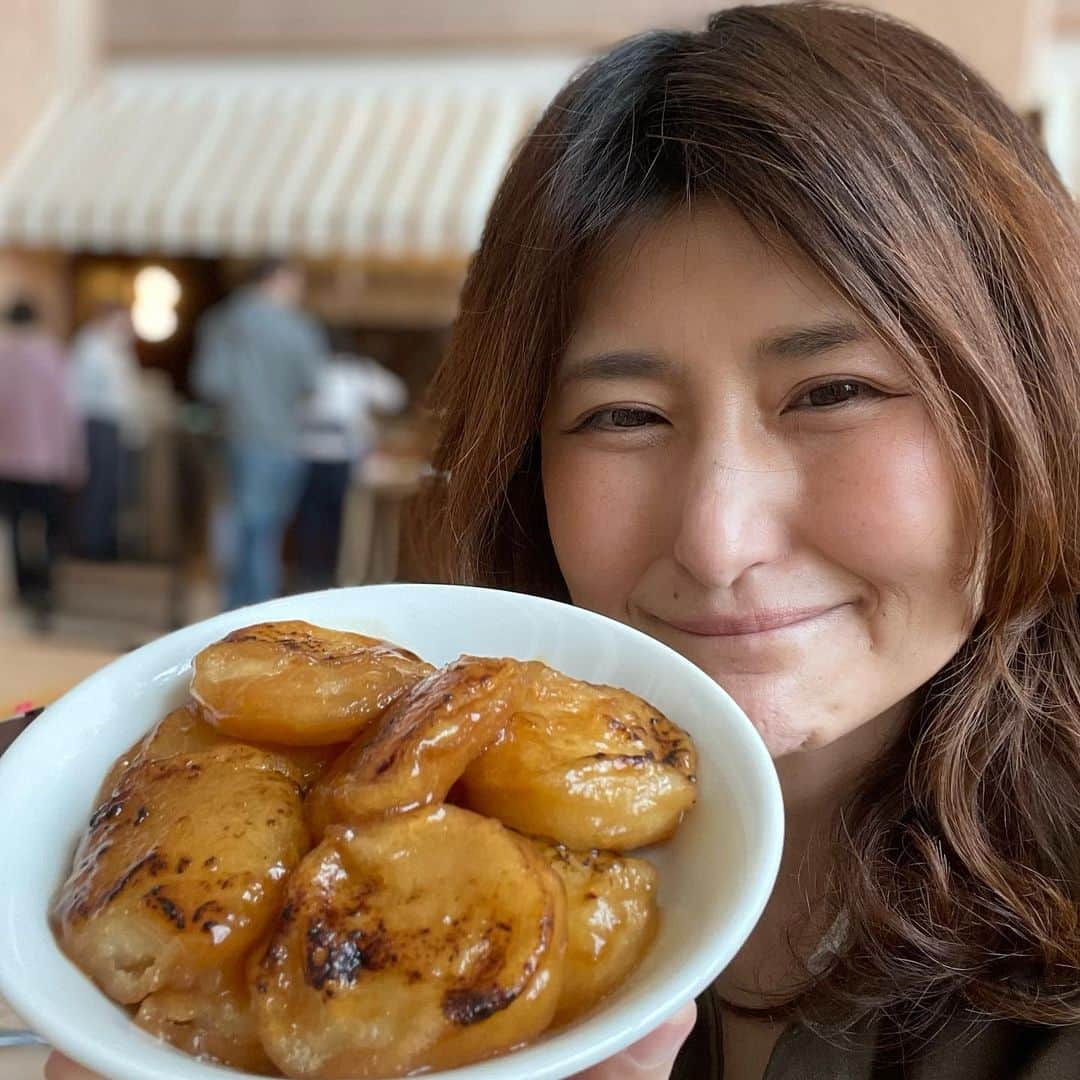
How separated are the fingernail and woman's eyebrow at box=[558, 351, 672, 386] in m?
0.57

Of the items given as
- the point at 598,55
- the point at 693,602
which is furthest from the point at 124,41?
the point at 693,602

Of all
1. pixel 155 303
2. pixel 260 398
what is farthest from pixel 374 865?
pixel 155 303

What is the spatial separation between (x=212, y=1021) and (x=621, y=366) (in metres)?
0.66

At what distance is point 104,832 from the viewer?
67cm

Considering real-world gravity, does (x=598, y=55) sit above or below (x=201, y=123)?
above

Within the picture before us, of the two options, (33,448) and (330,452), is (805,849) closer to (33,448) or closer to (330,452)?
(330,452)

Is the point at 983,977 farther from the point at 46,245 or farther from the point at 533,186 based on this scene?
the point at 46,245

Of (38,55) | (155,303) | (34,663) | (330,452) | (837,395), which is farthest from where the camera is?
(155,303)

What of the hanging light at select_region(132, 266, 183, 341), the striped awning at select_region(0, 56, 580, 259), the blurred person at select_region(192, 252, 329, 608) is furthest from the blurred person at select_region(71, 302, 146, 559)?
the blurred person at select_region(192, 252, 329, 608)

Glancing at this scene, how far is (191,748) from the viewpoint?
28.8 inches

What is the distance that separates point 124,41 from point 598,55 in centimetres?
817

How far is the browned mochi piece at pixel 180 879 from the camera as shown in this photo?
0.59 meters

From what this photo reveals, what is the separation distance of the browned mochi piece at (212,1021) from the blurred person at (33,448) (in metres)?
6.00

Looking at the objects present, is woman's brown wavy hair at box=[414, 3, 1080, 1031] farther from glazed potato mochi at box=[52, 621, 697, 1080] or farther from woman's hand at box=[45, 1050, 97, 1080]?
woman's hand at box=[45, 1050, 97, 1080]
